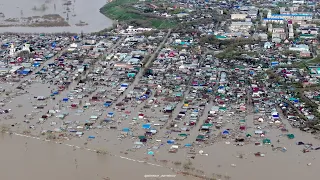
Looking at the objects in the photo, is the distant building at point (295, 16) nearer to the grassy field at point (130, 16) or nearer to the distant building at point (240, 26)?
the distant building at point (240, 26)

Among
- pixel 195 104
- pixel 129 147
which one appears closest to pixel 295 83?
pixel 195 104

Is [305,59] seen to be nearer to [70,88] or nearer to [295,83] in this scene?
[295,83]

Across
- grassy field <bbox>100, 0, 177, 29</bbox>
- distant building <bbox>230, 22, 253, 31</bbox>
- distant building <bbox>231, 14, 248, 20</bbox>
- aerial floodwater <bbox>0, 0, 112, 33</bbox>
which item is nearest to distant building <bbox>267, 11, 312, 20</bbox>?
distant building <bbox>231, 14, 248, 20</bbox>

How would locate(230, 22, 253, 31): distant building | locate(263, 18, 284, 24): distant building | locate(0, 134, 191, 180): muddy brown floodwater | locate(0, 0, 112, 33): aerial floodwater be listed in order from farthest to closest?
1. locate(0, 0, 112, 33): aerial floodwater
2. locate(263, 18, 284, 24): distant building
3. locate(230, 22, 253, 31): distant building
4. locate(0, 134, 191, 180): muddy brown floodwater

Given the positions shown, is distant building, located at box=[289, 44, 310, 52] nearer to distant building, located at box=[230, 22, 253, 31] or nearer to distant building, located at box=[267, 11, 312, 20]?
distant building, located at box=[230, 22, 253, 31]

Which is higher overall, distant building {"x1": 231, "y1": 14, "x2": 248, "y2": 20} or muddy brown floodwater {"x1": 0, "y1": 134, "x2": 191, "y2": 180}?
distant building {"x1": 231, "y1": 14, "x2": 248, "y2": 20}
